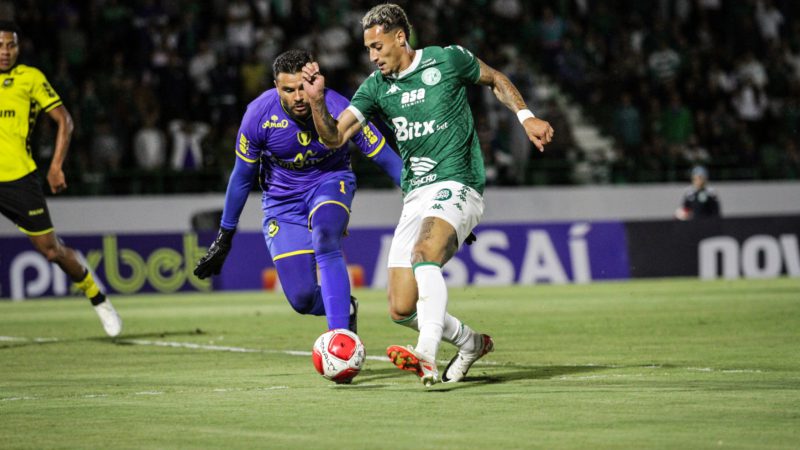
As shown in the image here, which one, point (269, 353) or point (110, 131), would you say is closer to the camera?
point (269, 353)

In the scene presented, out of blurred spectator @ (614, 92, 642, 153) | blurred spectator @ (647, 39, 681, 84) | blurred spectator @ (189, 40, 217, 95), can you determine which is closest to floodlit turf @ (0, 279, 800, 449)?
blurred spectator @ (189, 40, 217, 95)

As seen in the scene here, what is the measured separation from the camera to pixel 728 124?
2872 cm

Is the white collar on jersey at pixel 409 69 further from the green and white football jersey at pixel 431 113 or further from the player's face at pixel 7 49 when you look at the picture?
the player's face at pixel 7 49

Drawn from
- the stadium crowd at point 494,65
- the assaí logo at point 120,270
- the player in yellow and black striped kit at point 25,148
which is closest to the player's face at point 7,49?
the player in yellow and black striped kit at point 25,148

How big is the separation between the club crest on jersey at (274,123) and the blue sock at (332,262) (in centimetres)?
68

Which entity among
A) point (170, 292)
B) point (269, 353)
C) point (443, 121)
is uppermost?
point (443, 121)

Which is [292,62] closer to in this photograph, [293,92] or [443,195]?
[293,92]

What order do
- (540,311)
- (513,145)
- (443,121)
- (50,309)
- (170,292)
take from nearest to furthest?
(443,121)
(540,311)
(50,309)
(170,292)
(513,145)

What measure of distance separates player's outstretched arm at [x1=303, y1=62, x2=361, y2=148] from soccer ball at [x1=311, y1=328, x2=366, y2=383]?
1.28 meters

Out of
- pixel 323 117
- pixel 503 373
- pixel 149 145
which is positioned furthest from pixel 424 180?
pixel 149 145

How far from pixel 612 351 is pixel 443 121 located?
326cm

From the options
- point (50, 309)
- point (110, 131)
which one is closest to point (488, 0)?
point (110, 131)

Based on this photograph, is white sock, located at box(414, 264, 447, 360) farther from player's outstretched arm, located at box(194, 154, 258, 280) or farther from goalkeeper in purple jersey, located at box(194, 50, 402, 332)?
player's outstretched arm, located at box(194, 154, 258, 280)

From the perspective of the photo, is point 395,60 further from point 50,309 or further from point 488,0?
point 488,0
